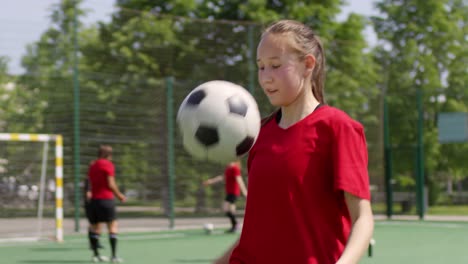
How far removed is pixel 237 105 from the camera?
9.43 ft

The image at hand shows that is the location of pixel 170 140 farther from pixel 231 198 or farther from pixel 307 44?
pixel 307 44

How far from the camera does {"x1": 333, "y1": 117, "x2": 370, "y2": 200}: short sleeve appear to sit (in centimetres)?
258

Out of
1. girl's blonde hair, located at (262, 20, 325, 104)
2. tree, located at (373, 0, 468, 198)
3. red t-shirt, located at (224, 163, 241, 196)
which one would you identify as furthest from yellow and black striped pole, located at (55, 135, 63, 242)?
tree, located at (373, 0, 468, 198)

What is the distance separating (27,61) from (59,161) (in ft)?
7.93

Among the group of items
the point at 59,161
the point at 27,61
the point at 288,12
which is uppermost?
the point at 288,12

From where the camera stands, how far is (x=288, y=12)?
29297mm

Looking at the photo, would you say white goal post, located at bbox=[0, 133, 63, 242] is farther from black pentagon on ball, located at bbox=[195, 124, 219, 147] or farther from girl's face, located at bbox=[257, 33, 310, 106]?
girl's face, located at bbox=[257, 33, 310, 106]

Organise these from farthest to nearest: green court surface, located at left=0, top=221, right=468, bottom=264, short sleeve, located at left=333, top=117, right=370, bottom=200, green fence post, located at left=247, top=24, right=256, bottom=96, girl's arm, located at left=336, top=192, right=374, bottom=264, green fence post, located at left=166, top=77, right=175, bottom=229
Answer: green fence post, located at left=247, top=24, right=256, bottom=96 → green fence post, located at left=166, top=77, right=175, bottom=229 → green court surface, located at left=0, top=221, right=468, bottom=264 → short sleeve, located at left=333, top=117, right=370, bottom=200 → girl's arm, located at left=336, top=192, right=374, bottom=264

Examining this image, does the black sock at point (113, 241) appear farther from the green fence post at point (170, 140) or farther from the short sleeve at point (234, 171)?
the green fence post at point (170, 140)

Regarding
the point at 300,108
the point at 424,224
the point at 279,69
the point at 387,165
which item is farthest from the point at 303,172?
the point at 387,165

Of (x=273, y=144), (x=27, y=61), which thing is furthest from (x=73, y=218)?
(x=273, y=144)

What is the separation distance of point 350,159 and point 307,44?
0.43 meters

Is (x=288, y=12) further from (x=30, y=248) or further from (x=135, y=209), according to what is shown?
(x=30, y=248)

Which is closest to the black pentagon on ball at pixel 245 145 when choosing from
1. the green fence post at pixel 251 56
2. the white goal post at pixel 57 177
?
the white goal post at pixel 57 177
